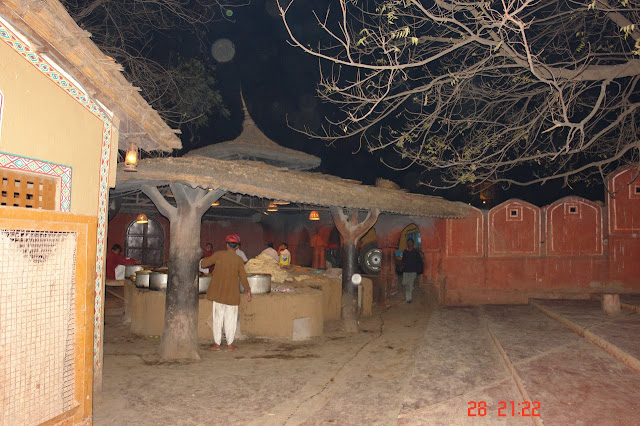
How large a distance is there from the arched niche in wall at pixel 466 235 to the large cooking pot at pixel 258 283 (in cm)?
609

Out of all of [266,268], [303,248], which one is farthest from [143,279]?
[303,248]

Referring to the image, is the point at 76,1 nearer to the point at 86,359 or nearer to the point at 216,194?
the point at 216,194

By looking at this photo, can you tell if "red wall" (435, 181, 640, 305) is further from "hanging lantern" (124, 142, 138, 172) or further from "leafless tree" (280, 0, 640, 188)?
"hanging lantern" (124, 142, 138, 172)

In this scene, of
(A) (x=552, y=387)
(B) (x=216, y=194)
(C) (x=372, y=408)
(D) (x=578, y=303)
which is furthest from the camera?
(D) (x=578, y=303)

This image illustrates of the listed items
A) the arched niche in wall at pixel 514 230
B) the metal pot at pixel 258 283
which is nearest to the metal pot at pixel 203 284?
the metal pot at pixel 258 283

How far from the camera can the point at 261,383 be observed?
19.2 ft

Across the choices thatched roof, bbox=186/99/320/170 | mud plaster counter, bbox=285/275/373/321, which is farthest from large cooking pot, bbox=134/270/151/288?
thatched roof, bbox=186/99/320/170

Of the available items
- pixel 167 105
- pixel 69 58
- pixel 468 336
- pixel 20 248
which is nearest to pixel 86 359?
pixel 20 248

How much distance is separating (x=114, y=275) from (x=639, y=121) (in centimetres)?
1186

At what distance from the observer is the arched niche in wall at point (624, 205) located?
1129 centimetres

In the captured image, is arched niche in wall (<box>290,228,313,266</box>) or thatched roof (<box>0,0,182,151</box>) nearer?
thatched roof (<box>0,0,182,151</box>)

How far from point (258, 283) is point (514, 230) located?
24.6 ft

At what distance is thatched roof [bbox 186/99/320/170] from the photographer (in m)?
14.5

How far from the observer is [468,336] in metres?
7.88
